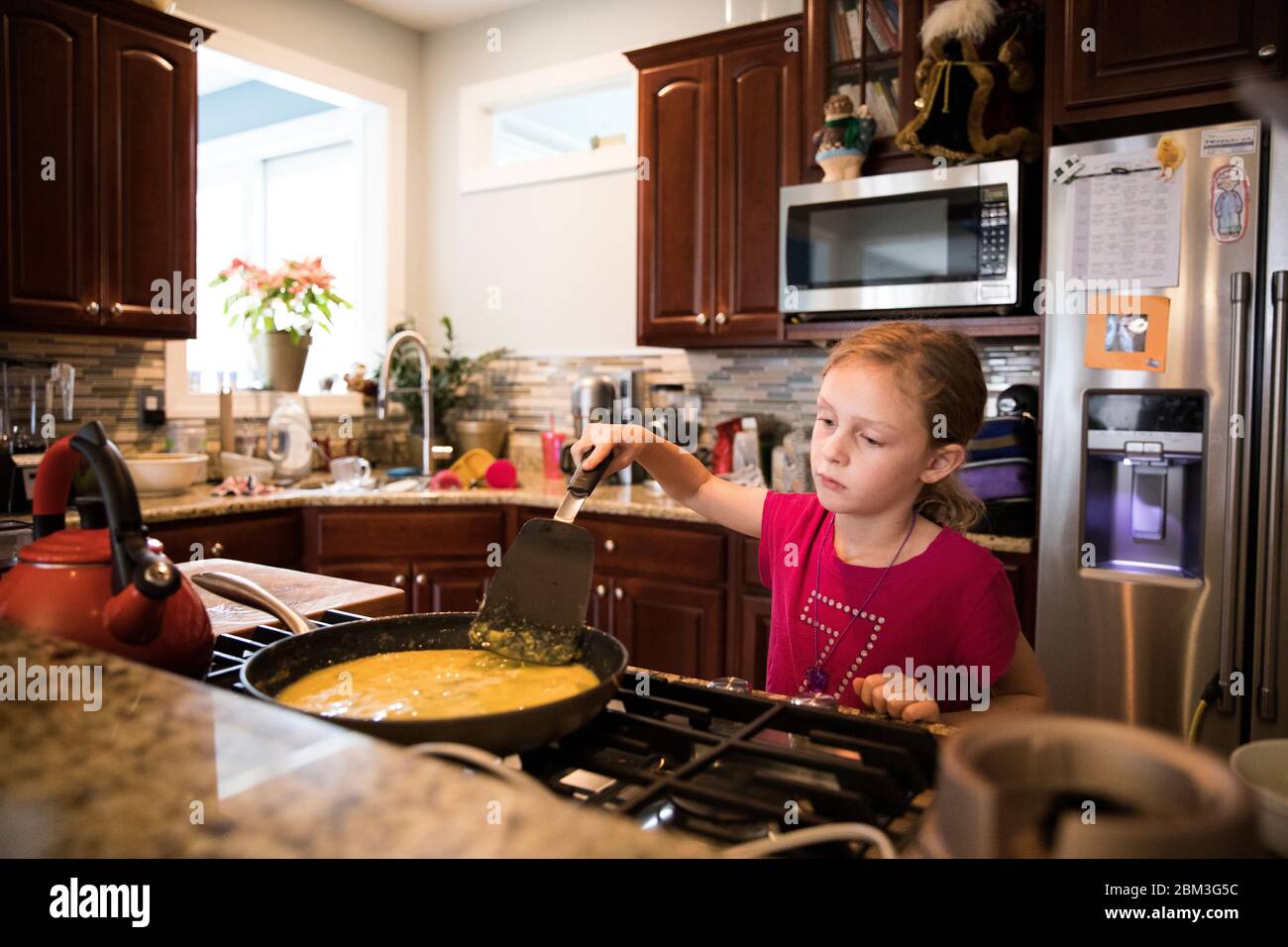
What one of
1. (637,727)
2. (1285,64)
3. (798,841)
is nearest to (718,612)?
(1285,64)

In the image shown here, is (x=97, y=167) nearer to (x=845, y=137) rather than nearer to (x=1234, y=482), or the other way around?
(x=845, y=137)

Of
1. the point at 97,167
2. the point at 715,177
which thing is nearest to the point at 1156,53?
the point at 715,177

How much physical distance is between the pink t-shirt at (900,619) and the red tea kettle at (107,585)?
810mm

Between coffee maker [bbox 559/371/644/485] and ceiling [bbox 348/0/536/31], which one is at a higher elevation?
ceiling [bbox 348/0/536/31]

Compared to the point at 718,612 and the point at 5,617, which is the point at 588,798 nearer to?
the point at 5,617

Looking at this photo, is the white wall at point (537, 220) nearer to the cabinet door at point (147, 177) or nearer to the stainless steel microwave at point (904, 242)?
the stainless steel microwave at point (904, 242)

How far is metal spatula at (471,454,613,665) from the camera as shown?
1.01 meters

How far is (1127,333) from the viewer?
7.61ft

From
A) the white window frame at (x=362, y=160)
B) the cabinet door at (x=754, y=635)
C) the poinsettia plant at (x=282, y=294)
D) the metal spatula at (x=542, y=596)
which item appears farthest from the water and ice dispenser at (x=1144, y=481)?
the white window frame at (x=362, y=160)

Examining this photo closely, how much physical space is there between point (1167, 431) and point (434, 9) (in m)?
3.57

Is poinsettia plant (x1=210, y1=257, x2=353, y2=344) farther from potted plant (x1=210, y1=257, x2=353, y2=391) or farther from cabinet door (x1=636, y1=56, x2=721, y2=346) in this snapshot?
cabinet door (x1=636, y1=56, x2=721, y2=346)

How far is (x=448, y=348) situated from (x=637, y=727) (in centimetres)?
380

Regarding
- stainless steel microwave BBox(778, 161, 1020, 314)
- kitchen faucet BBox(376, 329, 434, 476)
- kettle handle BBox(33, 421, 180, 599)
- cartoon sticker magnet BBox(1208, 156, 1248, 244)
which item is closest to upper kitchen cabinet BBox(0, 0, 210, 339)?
kitchen faucet BBox(376, 329, 434, 476)

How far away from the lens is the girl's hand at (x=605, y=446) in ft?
3.80
